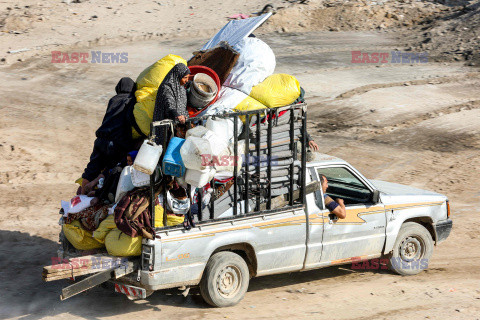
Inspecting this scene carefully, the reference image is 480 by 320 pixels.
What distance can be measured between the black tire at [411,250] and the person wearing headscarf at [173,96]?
11.7 ft

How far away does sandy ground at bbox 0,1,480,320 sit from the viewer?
8344 mm

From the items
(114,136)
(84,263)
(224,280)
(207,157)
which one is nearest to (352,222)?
(224,280)

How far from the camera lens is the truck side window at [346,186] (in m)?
9.20

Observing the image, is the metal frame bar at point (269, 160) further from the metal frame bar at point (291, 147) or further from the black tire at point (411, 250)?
the black tire at point (411, 250)

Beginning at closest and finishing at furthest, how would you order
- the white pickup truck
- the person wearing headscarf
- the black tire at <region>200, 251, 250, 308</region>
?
the white pickup truck, the black tire at <region>200, 251, 250, 308</region>, the person wearing headscarf

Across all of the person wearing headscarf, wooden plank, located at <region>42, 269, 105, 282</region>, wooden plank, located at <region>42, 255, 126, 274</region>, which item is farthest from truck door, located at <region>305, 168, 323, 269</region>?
wooden plank, located at <region>42, 269, 105, 282</region>

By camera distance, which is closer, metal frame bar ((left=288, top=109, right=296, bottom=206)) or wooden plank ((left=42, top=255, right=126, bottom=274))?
wooden plank ((left=42, top=255, right=126, bottom=274))

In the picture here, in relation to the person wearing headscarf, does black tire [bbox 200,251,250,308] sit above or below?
below

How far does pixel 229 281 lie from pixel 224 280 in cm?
9

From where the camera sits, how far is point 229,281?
8.13 meters

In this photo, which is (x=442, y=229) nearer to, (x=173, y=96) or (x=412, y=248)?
(x=412, y=248)

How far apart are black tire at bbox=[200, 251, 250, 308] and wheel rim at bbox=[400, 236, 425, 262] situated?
2579 millimetres

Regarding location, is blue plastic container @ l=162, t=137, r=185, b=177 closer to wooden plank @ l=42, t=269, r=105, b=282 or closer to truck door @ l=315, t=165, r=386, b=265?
wooden plank @ l=42, t=269, r=105, b=282

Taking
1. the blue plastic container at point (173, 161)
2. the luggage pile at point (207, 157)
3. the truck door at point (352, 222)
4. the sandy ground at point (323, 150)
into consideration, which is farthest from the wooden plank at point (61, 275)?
the truck door at point (352, 222)
